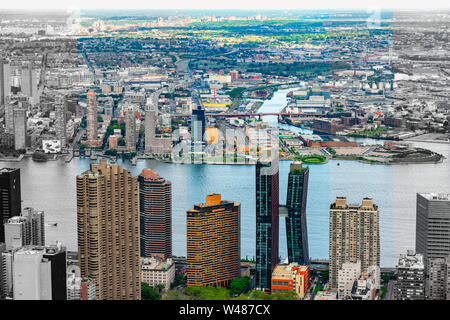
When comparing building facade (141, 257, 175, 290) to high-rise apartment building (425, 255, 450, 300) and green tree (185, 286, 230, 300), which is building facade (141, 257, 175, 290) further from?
high-rise apartment building (425, 255, 450, 300)

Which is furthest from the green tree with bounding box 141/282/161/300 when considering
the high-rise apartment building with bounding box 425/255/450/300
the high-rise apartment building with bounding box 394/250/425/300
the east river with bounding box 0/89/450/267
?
the high-rise apartment building with bounding box 425/255/450/300

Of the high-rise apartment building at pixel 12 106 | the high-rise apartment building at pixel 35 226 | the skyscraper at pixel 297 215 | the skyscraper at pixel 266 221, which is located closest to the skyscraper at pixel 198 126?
the skyscraper at pixel 297 215

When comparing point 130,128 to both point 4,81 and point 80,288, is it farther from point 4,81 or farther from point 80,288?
point 80,288

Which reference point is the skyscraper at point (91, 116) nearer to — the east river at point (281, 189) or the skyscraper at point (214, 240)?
the east river at point (281, 189)

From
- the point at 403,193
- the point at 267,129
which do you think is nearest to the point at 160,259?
the point at 403,193

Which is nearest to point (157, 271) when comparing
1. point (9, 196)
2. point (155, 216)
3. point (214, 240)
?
point (214, 240)

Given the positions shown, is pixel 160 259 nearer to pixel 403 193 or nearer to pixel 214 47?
pixel 403 193

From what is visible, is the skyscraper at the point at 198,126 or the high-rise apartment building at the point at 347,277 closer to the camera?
the high-rise apartment building at the point at 347,277
